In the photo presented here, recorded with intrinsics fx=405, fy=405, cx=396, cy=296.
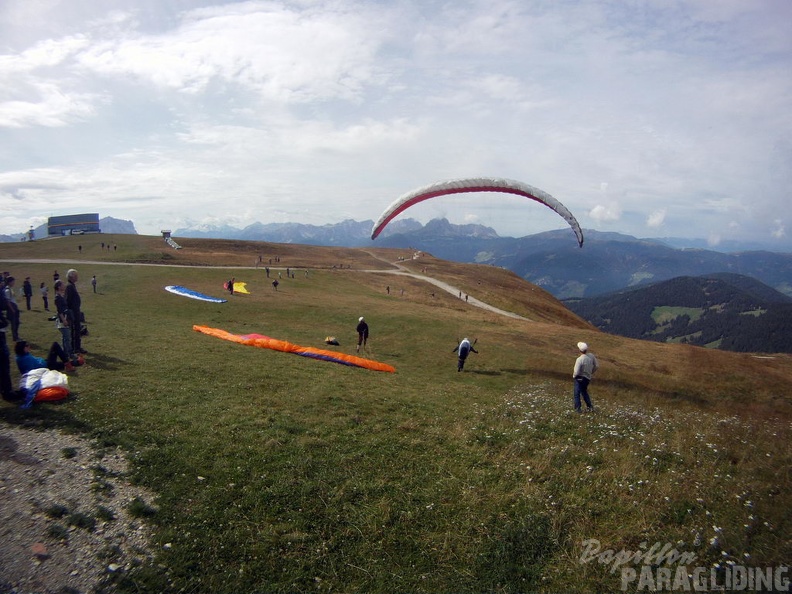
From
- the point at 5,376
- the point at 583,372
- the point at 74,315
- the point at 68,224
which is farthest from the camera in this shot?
the point at 68,224

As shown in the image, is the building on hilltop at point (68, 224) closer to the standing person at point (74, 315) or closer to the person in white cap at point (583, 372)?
the standing person at point (74, 315)

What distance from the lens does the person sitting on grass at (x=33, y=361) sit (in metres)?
14.4

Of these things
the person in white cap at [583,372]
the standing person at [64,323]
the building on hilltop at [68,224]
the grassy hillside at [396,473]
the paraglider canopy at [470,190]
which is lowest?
the grassy hillside at [396,473]

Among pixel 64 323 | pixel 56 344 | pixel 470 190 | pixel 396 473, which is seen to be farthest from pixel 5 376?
pixel 470 190

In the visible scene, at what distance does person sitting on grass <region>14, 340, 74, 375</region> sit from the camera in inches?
566

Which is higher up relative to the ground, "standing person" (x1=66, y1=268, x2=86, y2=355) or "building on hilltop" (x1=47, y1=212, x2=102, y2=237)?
"building on hilltop" (x1=47, y1=212, x2=102, y2=237)

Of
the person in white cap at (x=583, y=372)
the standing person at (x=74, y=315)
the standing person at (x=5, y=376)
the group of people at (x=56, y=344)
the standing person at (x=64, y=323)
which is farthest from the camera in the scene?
the standing person at (x=74, y=315)

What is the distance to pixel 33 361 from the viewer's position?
48.4 feet

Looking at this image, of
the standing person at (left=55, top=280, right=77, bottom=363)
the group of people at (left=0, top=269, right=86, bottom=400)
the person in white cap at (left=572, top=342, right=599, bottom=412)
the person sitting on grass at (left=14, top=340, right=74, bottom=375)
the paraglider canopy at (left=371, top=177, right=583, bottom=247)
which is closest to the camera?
the group of people at (left=0, top=269, right=86, bottom=400)

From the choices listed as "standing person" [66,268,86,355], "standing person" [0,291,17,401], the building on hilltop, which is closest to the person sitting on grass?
"standing person" [0,291,17,401]

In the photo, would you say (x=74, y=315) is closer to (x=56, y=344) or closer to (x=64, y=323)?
(x=64, y=323)

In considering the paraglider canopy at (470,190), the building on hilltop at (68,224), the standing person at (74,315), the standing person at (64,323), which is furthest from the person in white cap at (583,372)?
the building on hilltop at (68,224)

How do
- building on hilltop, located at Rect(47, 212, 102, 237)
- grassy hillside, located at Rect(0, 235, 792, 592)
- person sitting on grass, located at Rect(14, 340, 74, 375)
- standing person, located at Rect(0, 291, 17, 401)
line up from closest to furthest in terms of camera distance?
1. grassy hillside, located at Rect(0, 235, 792, 592)
2. standing person, located at Rect(0, 291, 17, 401)
3. person sitting on grass, located at Rect(14, 340, 74, 375)
4. building on hilltop, located at Rect(47, 212, 102, 237)

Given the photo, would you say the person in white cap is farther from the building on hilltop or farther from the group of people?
the building on hilltop
